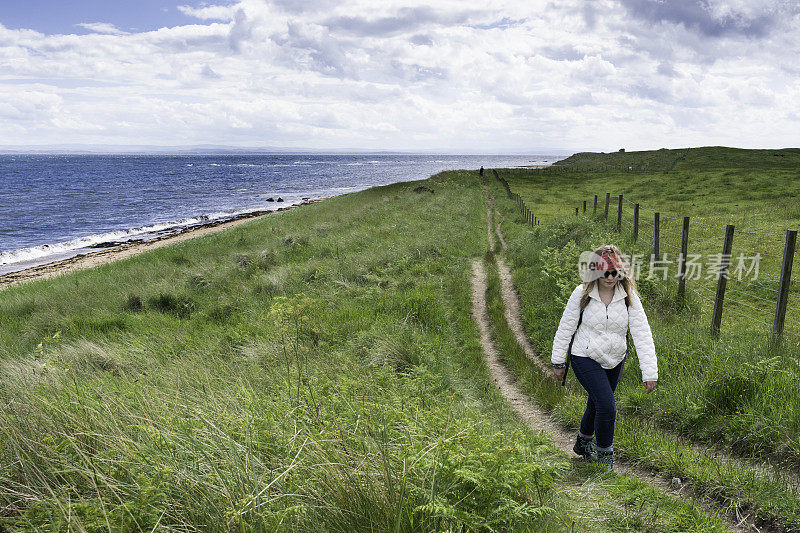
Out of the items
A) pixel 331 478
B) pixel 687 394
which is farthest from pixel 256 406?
pixel 687 394

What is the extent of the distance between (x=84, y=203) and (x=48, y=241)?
2871 cm

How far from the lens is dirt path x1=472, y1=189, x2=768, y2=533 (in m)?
4.13

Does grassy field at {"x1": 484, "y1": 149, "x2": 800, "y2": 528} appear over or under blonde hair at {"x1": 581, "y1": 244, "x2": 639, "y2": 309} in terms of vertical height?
under

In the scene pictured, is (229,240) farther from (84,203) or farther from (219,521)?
(84,203)

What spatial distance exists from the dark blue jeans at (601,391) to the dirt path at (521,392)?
1.46ft

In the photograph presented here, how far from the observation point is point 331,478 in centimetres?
306

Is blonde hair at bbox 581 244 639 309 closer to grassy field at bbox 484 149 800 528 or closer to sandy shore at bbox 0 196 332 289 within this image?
grassy field at bbox 484 149 800 528

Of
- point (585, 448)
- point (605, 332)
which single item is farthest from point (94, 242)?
point (605, 332)

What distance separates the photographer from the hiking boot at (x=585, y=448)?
5.02 m

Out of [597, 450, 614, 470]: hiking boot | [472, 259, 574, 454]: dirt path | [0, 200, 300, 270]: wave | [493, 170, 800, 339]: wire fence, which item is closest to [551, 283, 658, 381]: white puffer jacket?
[597, 450, 614, 470]: hiking boot

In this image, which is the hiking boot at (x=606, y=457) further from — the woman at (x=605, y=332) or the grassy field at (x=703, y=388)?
the grassy field at (x=703, y=388)

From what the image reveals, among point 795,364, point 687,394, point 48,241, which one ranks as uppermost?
point 795,364

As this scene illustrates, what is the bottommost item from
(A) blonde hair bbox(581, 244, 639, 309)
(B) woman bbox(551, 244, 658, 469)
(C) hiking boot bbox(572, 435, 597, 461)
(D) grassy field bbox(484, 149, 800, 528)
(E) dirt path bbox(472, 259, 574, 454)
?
(E) dirt path bbox(472, 259, 574, 454)

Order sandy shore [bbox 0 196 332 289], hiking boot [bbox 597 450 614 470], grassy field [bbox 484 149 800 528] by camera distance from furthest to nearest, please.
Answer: sandy shore [bbox 0 196 332 289]
hiking boot [bbox 597 450 614 470]
grassy field [bbox 484 149 800 528]
